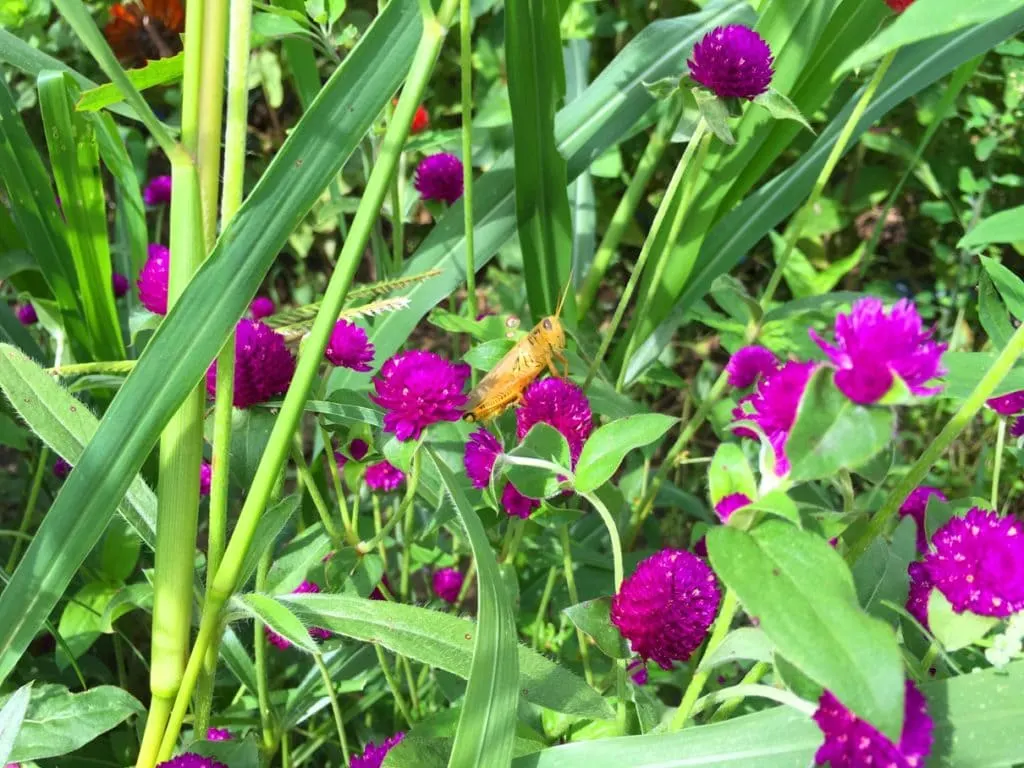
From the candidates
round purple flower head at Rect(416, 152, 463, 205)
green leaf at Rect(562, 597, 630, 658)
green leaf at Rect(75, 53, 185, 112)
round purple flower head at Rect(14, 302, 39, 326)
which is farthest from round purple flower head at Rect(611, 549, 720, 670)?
round purple flower head at Rect(14, 302, 39, 326)

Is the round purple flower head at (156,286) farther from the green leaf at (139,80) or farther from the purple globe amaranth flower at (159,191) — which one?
the purple globe amaranth flower at (159,191)

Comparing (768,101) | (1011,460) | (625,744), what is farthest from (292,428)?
(1011,460)

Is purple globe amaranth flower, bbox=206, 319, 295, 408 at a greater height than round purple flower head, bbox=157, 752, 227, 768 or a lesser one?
greater

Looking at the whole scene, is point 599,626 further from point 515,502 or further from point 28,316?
point 28,316

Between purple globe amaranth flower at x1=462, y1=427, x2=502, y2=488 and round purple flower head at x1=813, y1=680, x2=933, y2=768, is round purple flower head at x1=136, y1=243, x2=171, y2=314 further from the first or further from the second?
round purple flower head at x1=813, y1=680, x2=933, y2=768

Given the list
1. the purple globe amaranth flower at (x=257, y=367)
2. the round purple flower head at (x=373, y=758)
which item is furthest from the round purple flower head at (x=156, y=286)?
the round purple flower head at (x=373, y=758)

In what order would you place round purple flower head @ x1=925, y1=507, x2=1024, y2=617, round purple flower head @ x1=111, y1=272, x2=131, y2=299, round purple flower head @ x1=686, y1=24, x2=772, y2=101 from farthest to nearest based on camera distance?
round purple flower head @ x1=111, y1=272, x2=131, y2=299
round purple flower head @ x1=686, y1=24, x2=772, y2=101
round purple flower head @ x1=925, y1=507, x2=1024, y2=617

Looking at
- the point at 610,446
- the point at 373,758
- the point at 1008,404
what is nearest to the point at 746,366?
the point at 1008,404
